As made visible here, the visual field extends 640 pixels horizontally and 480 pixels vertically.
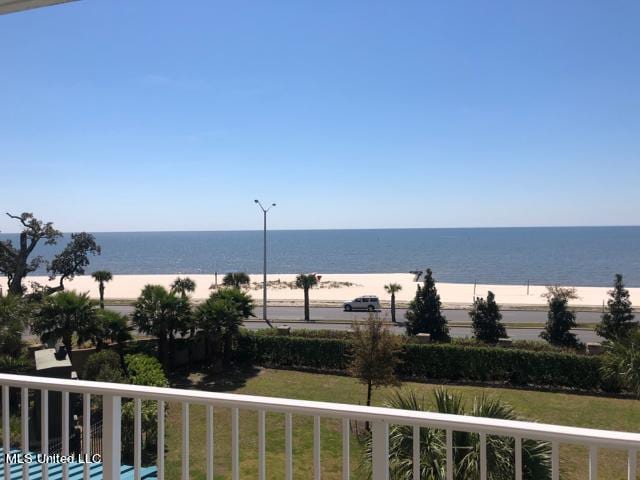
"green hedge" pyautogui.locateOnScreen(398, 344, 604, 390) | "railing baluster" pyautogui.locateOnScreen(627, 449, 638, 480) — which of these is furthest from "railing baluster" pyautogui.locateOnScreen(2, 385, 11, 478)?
"green hedge" pyautogui.locateOnScreen(398, 344, 604, 390)

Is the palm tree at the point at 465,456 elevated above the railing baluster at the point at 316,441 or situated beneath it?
situated beneath

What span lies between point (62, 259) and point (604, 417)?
32172mm

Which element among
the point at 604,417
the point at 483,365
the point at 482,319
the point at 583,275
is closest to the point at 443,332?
the point at 482,319

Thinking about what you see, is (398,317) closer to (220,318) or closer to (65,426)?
(220,318)

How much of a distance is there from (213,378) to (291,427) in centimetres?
1511

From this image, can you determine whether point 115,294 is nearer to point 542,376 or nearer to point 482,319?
point 482,319

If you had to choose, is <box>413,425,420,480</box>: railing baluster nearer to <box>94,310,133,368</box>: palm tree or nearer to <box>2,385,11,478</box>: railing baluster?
<box>2,385,11,478</box>: railing baluster

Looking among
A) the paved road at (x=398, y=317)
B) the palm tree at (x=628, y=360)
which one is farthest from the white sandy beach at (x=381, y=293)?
the palm tree at (x=628, y=360)

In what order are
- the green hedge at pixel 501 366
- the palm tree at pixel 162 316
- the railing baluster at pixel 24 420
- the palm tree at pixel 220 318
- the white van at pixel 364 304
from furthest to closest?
the white van at pixel 364 304
the palm tree at pixel 220 318
the palm tree at pixel 162 316
the green hedge at pixel 501 366
the railing baluster at pixel 24 420

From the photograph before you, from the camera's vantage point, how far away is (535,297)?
4462 centimetres

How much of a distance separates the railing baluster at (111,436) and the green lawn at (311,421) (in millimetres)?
5227

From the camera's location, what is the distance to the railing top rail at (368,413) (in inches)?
67.7

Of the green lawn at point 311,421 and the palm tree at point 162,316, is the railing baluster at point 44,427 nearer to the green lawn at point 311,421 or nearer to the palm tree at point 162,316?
the green lawn at point 311,421

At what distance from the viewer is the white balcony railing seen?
1744mm
